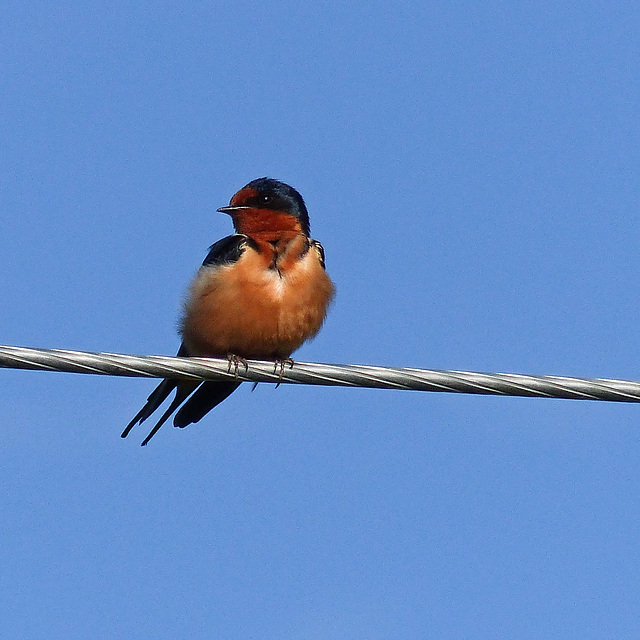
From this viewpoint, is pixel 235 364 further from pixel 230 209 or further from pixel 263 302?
pixel 230 209

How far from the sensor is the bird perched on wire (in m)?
6.87

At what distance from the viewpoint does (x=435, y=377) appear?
4.69m

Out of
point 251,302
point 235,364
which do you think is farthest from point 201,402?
point 235,364

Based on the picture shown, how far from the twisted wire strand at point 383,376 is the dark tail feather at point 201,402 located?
102 inches

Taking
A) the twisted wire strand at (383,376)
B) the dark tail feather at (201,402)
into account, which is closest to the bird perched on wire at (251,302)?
the dark tail feather at (201,402)

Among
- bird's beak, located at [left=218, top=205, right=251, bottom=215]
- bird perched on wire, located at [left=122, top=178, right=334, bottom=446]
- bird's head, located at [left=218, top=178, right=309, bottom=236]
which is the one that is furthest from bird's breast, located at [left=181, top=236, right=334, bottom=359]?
bird's beak, located at [left=218, top=205, right=251, bottom=215]

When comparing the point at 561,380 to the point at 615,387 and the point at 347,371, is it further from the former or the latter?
the point at 347,371

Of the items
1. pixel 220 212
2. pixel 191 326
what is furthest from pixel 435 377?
pixel 220 212

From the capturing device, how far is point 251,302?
22.5ft

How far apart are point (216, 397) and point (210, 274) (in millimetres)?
853

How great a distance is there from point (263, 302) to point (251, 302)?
0.23ft

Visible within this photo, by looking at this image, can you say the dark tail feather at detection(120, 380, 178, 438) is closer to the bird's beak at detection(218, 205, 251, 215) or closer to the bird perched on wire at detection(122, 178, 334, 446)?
the bird perched on wire at detection(122, 178, 334, 446)

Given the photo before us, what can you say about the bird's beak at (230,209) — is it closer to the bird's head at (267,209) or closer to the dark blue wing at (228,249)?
the bird's head at (267,209)

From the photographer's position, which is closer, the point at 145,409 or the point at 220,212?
the point at 145,409
